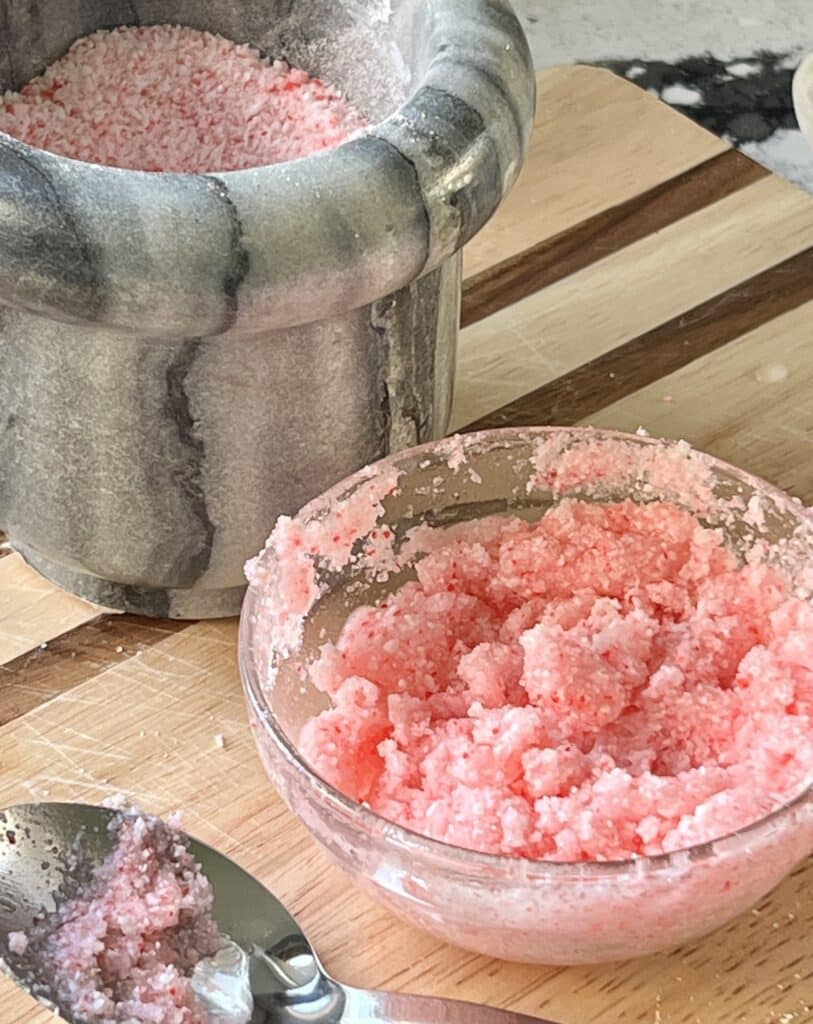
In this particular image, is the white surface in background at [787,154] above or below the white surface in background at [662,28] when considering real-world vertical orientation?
below

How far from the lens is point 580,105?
110 centimetres

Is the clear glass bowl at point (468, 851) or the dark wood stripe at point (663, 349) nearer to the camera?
the clear glass bowl at point (468, 851)

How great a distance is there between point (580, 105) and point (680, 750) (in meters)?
0.53

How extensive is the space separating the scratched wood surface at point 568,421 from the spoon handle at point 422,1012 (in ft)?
0.05

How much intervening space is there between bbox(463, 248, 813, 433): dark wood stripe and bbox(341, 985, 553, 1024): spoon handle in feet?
1.08

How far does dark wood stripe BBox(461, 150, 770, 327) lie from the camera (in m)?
1.00

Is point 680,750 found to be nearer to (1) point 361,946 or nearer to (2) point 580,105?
(1) point 361,946

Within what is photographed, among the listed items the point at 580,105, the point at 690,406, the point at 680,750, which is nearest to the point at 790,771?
the point at 680,750

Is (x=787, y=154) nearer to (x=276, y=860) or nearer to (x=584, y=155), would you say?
(x=584, y=155)

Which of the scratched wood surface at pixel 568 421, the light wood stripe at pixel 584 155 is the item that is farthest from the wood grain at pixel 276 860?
the light wood stripe at pixel 584 155

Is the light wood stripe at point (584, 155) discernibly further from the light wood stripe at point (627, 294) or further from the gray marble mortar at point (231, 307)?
the gray marble mortar at point (231, 307)

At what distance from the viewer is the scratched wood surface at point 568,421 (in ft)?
2.29

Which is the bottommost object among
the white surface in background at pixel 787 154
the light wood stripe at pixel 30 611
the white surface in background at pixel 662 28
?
the light wood stripe at pixel 30 611

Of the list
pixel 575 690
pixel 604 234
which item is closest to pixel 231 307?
pixel 575 690
